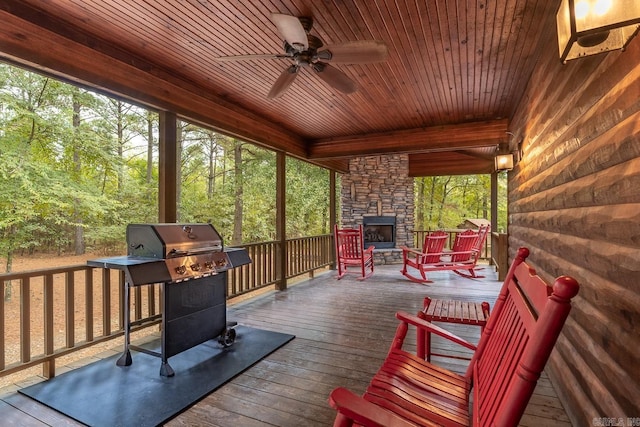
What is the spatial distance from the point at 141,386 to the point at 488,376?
2.34 metres

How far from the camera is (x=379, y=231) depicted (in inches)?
325

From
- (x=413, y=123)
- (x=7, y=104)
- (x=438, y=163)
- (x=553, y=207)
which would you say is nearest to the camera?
(x=553, y=207)

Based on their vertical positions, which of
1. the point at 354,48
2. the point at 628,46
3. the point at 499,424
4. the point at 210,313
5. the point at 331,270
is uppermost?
the point at 354,48

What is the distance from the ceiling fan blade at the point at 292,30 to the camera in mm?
2053

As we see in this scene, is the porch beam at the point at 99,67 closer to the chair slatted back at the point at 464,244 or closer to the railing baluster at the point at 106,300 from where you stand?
the railing baluster at the point at 106,300

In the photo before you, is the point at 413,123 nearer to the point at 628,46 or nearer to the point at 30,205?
the point at 628,46

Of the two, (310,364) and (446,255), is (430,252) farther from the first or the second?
(310,364)

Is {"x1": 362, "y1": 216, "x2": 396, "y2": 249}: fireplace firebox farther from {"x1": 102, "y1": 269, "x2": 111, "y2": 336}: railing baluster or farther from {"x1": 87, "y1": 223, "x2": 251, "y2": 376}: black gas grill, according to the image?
{"x1": 102, "y1": 269, "x2": 111, "y2": 336}: railing baluster

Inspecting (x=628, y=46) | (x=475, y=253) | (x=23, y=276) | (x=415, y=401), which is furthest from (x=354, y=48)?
(x=475, y=253)

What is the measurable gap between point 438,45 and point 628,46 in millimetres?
1844

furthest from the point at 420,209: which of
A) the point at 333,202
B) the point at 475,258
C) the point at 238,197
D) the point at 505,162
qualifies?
the point at 505,162

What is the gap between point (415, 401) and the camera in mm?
1373

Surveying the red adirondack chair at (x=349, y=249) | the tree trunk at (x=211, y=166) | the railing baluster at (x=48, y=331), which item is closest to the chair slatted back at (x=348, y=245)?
the red adirondack chair at (x=349, y=249)

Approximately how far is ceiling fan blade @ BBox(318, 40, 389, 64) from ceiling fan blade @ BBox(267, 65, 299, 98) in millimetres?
340
